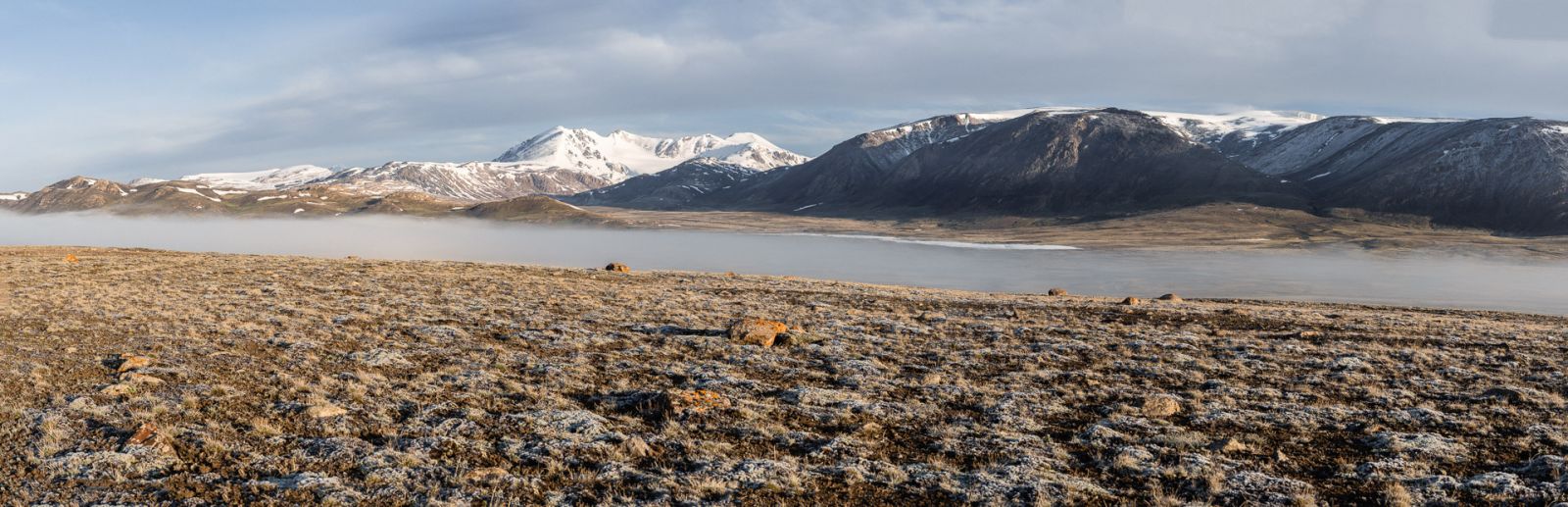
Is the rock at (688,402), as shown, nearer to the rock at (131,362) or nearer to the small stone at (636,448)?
the small stone at (636,448)

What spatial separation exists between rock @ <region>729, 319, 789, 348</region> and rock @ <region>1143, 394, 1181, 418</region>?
1099cm

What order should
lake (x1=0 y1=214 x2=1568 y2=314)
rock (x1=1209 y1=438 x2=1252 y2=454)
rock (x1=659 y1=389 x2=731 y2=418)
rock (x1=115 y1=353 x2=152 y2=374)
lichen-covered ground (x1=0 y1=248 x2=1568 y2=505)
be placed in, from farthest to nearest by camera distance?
1. lake (x1=0 y1=214 x2=1568 y2=314)
2. rock (x1=115 y1=353 x2=152 y2=374)
3. rock (x1=659 y1=389 x2=731 y2=418)
4. rock (x1=1209 y1=438 x2=1252 y2=454)
5. lichen-covered ground (x1=0 y1=248 x2=1568 y2=505)

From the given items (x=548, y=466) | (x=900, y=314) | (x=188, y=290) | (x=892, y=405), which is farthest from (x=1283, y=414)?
(x=188, y=290)

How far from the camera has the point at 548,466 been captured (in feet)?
42.1

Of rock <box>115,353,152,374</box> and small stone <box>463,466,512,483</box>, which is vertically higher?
rock <box>115,353,152,374</box>

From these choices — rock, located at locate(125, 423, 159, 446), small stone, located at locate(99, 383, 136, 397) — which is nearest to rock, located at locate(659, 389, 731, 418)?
rock, located at locate(125, 423, 159, 446)

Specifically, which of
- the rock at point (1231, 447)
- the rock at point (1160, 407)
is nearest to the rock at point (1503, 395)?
the rock at point (1160, 407)

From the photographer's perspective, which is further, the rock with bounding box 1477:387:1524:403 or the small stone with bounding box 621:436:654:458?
the rock with bounding box 1477:387:1524:403

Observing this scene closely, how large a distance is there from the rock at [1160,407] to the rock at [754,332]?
36.1 ft

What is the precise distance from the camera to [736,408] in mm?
16734

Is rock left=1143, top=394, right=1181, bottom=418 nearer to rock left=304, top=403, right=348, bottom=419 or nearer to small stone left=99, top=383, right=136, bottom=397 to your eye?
rock left=304, top=403, right=348, bottom=419

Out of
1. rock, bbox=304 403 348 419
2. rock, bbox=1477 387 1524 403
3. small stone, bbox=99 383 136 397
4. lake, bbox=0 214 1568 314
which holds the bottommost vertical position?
lake, bbox=0 214 1568 314

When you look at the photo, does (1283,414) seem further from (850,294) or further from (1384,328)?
(850,294)

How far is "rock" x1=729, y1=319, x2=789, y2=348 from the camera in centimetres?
2481
